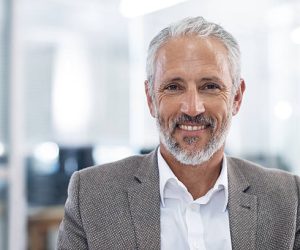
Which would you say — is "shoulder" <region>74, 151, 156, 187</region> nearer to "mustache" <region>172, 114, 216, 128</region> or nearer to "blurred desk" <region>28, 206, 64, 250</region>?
"mustache" <region>172, 114, 216, 128</region>

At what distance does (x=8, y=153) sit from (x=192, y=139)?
7.27 ft

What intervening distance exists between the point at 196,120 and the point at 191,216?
292 millimetres

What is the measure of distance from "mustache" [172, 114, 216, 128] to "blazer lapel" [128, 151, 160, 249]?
0.20 metres

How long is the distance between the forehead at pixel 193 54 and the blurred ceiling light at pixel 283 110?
10.5ft

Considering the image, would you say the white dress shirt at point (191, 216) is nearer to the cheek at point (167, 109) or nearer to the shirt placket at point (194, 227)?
the shirt placket at point (194, 227)

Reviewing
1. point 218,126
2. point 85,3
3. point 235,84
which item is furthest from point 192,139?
point 85,3

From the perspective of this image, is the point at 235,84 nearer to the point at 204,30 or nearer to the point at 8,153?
the point at 204,30

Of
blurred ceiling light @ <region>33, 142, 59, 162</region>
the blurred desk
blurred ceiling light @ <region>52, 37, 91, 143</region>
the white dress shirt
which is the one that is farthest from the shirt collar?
blurred ceiling light @ <region>52, 37, 91, 143</region>

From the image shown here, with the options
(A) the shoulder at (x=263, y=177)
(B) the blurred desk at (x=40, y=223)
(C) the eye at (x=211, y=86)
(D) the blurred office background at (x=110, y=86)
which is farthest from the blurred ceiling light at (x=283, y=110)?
(C) the eye at (x=211, y=86)

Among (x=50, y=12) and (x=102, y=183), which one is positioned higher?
(x=50, y=12)

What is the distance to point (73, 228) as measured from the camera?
1.46m

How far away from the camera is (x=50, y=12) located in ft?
14.8

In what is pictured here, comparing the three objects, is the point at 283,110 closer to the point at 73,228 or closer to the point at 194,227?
the point at 194,227

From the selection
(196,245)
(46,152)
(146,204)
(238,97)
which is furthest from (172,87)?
(46,152)
